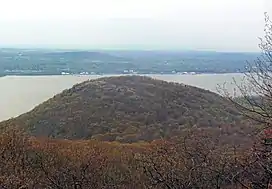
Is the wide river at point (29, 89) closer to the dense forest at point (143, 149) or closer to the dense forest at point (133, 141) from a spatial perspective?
the dense forest at point (133, 141)

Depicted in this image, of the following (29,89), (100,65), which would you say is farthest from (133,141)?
(100,65)

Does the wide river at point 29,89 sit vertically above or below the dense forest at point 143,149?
below

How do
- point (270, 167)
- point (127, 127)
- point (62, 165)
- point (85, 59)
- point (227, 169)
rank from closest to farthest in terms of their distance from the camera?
1. point (270, 167)
2. point (227, 169)
3. point (62, 165)
4. point (127, 127)
5. point (85, 59)

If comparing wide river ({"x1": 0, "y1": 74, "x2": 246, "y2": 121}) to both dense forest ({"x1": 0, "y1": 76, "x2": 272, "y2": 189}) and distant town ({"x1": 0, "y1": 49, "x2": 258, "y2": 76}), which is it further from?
dense forest ({"x1": 0, "y1": 76, "x2": 272, "y2": 189})

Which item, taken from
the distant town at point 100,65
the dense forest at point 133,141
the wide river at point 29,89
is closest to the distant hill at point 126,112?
the dense forest at point 133,141

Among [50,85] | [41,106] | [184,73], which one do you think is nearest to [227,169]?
[41,106]

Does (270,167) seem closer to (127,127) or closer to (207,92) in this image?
(127,127)

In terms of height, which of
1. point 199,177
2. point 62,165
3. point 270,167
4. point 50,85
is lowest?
point 50,85

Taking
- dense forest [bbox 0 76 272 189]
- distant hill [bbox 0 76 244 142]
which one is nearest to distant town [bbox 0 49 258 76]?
distant hill [bbox 0 76 244 142]
